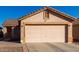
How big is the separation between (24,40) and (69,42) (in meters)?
5.37

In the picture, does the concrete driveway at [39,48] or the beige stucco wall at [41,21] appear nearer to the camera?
the concrete driveway at [39,48]

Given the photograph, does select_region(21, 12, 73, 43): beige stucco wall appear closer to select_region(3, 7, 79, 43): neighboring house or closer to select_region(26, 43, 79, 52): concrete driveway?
select_region(3, 7, 79, 43): neighboring house

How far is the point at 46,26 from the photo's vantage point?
78.3 ft

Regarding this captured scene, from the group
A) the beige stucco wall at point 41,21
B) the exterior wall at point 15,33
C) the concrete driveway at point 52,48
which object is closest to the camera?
the concrete driveway at point 52,48

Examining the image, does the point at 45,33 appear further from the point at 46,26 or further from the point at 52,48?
the point at 52,48

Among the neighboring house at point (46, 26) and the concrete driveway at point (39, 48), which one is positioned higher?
the neighboring house at point (46, 26)

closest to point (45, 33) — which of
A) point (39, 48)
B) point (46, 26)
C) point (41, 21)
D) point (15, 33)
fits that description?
point (46, 26)

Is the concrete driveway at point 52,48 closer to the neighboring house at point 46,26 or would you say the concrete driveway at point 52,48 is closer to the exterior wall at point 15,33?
the neighboring house at point 46,26

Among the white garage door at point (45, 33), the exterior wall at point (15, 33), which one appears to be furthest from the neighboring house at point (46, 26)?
the exterior wall at point (15, 33)

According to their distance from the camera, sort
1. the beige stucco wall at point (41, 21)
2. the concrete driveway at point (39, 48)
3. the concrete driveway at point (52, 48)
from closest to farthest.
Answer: the concrete driveway at point (39, 48), the concrete driveway at point (52, 48), the beige stucco wall at point (41, 21)

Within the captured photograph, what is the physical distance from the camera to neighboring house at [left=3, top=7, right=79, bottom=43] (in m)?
23.5

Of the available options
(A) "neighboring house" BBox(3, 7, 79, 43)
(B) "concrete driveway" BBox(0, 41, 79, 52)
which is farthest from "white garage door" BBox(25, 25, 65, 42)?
(B) "concrete driveway" BBox(0, 41, 79, 52)

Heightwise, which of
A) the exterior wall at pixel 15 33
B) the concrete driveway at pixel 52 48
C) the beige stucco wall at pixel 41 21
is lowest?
the concrete driveway at pixel 52 48

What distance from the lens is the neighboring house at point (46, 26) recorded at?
77.2 feet
